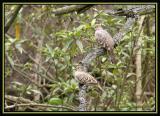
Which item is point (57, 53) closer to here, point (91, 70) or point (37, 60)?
point (91, 70)

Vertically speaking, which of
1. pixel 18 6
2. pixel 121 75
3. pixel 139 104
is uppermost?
pixel 18 6

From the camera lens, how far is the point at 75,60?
167 inches

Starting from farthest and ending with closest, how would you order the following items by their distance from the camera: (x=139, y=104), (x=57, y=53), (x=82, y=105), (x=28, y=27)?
(x=28, y=27), (x=139, y=104), (x=57, y=53), (x=82, y=105)

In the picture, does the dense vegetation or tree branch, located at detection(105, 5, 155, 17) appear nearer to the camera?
tree branch, located at detection(105, 5, 155, 17)

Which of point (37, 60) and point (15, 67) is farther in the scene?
point (37, 60)

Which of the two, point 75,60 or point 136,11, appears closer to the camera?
point 136,11

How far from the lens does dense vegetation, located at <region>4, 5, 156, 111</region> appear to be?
3.49 metres

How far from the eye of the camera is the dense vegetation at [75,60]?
349 centimetres

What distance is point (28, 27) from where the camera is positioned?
553cm

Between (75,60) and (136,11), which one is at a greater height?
(136,11)

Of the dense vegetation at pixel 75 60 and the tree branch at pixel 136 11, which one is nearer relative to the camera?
the tree branch at pixel 136 11

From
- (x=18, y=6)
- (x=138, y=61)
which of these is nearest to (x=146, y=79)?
(x=138, y=61)

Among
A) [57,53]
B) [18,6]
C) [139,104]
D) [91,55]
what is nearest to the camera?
[91,55]

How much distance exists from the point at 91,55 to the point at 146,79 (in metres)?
2.36
